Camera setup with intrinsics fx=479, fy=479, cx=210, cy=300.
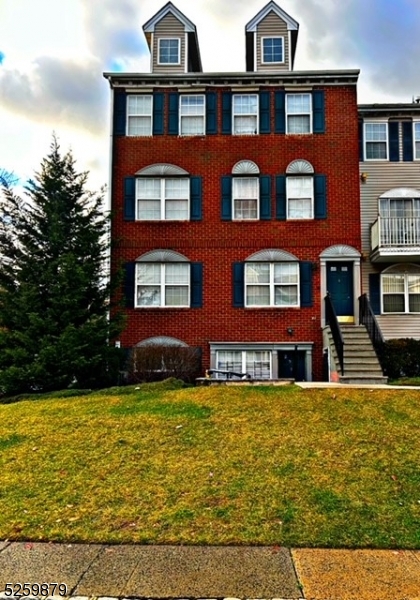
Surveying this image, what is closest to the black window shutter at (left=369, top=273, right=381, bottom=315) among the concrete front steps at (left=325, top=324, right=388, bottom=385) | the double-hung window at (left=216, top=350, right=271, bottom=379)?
the concrete front steps at (left=325, top=324, right=388, bottom=385)

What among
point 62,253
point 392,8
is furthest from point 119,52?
point 392,8

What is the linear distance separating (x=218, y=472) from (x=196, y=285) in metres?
10.5

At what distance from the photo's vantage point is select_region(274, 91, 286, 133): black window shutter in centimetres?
1677

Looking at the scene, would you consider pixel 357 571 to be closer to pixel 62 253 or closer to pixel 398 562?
pixel 398 562

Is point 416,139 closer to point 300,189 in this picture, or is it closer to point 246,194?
point 300,189

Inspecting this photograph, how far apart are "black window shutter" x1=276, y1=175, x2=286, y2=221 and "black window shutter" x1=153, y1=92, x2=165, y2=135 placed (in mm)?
4523

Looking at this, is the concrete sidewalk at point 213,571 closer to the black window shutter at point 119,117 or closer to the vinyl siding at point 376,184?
the vinyl siding at point 376,184

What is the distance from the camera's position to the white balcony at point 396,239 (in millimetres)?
15680

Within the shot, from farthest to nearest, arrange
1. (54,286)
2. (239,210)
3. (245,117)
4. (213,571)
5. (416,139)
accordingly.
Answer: (416,139) → (245,117) → (239,210) → (54,286) → (213,571)

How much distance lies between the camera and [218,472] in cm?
609

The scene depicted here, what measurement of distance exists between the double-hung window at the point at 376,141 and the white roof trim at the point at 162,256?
777 cm

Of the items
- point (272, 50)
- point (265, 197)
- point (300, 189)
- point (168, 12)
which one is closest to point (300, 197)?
point (300, 189)

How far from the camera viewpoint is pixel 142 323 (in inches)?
631

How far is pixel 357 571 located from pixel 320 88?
16285 millimetres
